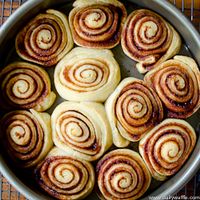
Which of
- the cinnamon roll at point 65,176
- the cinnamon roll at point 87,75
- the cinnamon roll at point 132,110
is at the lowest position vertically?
the cinnamon roll at point 65,176

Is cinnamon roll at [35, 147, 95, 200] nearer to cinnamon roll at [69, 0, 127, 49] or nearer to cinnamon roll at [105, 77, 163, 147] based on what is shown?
cinnamon roll at [105, 77, 163, 147]

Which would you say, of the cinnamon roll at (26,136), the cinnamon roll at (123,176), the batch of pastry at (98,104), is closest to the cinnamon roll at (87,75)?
the batch of pastry at (98,104)

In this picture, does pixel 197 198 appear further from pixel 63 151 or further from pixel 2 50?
pixel 2 50

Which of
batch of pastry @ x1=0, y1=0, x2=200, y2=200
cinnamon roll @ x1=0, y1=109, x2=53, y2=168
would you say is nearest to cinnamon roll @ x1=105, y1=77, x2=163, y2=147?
batch of pastry @ x1=0, y1=0, x2=200, y2=200

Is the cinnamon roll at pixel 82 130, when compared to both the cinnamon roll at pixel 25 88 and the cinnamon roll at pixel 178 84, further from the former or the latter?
the cinnamon roll at pixel 178 84

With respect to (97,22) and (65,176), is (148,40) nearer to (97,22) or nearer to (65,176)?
(97,22)

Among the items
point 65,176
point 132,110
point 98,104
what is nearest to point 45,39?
point 98,104
